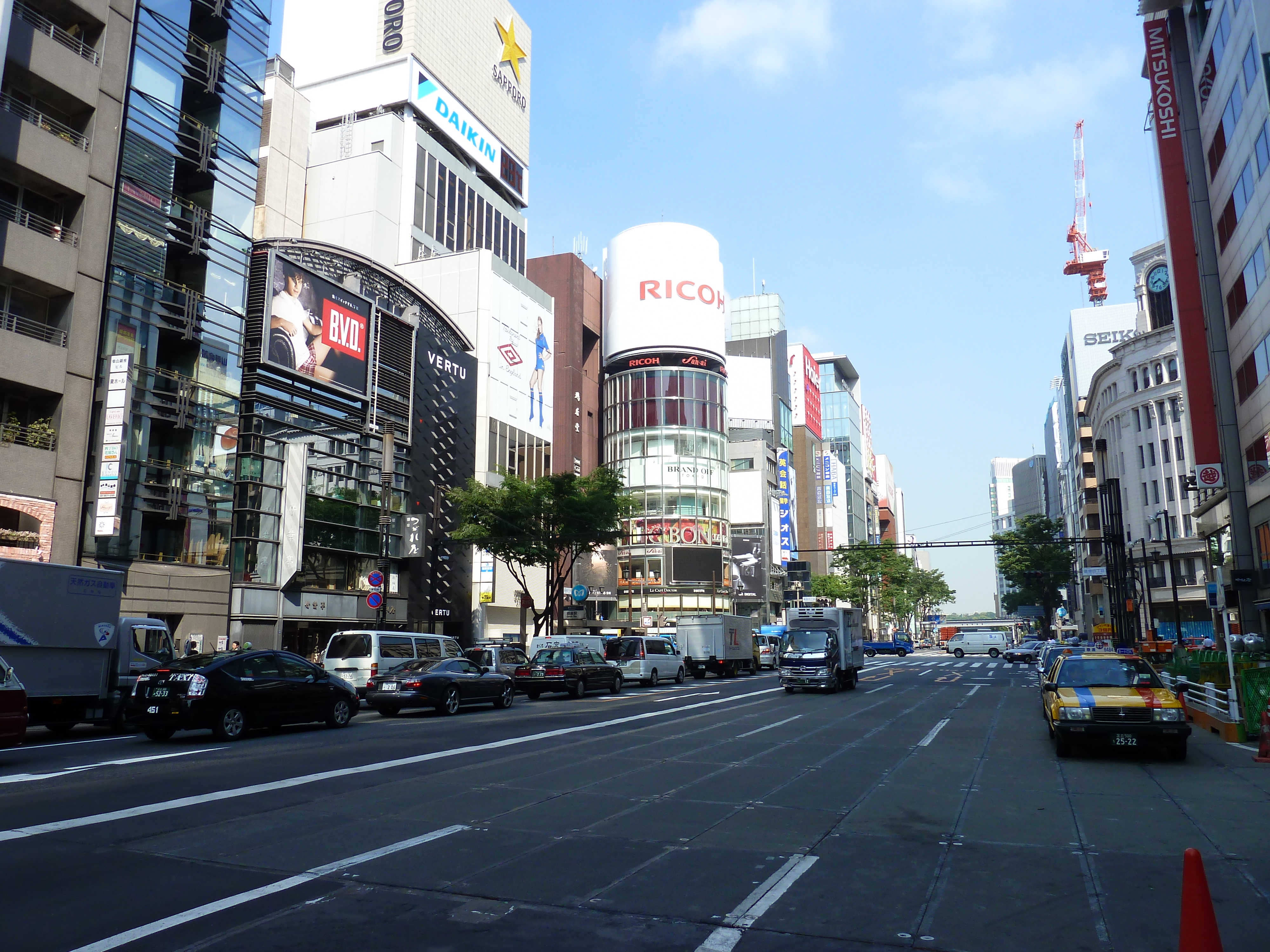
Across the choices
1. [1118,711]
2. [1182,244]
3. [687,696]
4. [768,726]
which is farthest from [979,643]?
[1118,711]

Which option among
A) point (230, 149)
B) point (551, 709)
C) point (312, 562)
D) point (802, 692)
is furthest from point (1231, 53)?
point (312, 562)

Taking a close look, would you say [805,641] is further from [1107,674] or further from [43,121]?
[43,121]

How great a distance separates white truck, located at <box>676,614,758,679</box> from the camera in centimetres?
4284

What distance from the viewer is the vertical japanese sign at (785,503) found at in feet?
315

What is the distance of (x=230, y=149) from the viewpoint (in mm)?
34812

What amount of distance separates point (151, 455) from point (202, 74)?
14.4 metres

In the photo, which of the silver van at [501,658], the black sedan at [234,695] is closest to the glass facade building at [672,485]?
the silver van at [501,658]

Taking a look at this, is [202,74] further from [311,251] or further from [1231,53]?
[1231,53]

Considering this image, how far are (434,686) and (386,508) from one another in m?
22.9

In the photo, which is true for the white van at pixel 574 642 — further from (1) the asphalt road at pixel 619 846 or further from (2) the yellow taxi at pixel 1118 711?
(2) the yellow taxi at pixel 1118 711

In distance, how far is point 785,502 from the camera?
98.5 meters

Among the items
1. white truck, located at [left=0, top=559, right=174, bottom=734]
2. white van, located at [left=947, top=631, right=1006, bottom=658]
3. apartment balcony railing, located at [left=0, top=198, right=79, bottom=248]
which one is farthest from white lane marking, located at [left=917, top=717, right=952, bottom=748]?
white van, located at [left=947, top=631, right=1006, bottom=658]

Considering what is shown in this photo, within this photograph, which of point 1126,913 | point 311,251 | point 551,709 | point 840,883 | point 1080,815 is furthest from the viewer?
point 311,251

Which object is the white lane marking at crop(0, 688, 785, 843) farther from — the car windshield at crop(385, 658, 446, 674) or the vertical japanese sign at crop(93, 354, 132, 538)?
the vertical japanese sign at crop(93, 354, 132, 538)
